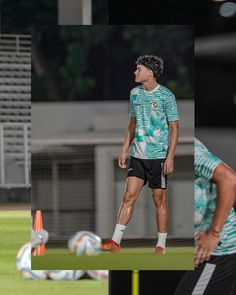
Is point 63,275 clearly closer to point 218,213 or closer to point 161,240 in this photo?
point 161,240

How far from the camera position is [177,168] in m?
4.79

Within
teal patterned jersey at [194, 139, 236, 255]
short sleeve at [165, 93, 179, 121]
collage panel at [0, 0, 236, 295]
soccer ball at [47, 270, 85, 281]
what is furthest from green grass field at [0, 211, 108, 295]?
short sleeve at [165, 93, 179, 121]

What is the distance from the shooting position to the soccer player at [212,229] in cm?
482

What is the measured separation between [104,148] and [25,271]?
1.76 m

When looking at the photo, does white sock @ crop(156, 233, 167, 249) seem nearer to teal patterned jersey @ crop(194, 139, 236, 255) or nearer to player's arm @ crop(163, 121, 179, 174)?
teal patterned jersey @ crop(194, 139, 236, 255)

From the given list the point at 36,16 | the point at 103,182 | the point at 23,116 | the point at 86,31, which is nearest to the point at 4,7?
the point at 36,16

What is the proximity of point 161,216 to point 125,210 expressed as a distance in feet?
0.66

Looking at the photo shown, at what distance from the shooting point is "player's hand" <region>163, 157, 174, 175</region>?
189 inches

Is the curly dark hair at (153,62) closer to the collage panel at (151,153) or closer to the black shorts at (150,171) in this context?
the collage panel at (151,153)

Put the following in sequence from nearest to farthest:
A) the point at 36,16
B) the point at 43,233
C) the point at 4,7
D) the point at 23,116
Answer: the point at 43,233, the point at 36,16, the point at 4,7, the point at 23,116

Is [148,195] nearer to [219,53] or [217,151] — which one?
[217,151]

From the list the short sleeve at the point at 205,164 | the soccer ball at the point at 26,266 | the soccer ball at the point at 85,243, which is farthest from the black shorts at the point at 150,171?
the soccer ball at the point at 26,266

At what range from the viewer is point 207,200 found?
4.85 meters

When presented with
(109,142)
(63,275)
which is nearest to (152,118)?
(109,142)
